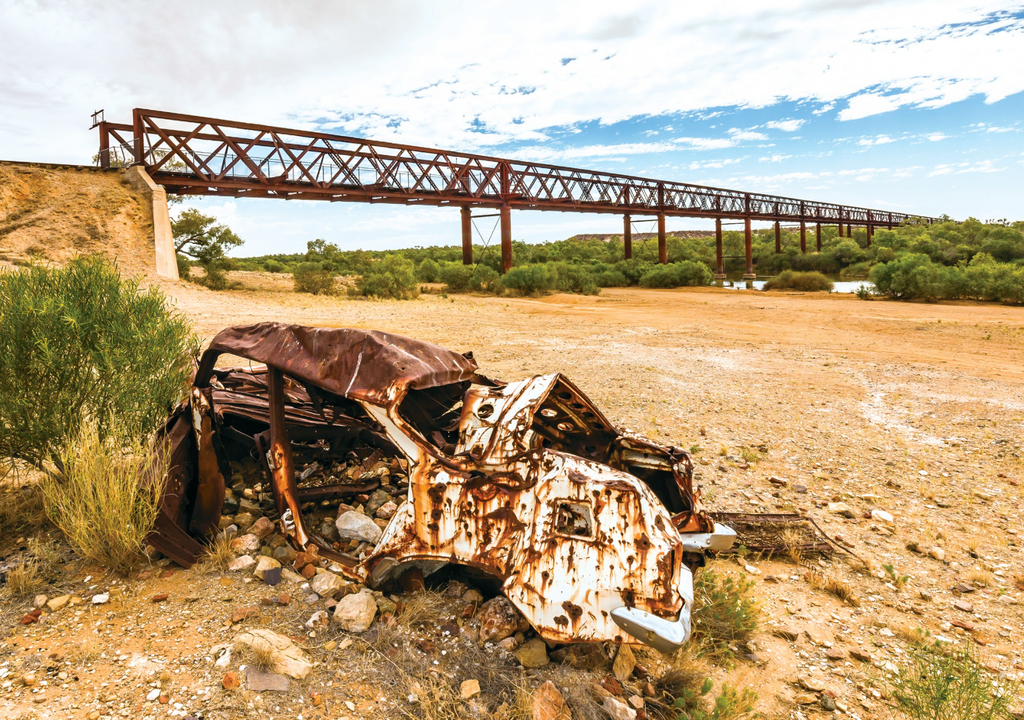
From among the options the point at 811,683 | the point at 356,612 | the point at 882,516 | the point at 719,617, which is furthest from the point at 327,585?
the point at 882,516

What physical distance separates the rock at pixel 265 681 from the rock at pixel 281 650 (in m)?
0.03

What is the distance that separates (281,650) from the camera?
8.39ft

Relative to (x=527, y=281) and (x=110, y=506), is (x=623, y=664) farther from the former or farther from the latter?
(x=527, y=281)

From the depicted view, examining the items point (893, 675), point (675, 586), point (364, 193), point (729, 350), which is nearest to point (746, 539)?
point (893, 675)

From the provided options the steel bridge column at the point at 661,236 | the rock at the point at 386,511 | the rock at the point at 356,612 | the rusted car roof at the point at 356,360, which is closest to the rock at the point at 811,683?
the rock at the point at 356,612

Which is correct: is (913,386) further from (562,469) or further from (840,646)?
(562,469)

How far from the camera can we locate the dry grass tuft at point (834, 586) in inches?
139

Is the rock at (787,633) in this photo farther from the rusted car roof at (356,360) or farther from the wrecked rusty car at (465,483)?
the rusted car roof at (356,360)

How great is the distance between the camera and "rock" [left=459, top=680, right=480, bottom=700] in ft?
7.80

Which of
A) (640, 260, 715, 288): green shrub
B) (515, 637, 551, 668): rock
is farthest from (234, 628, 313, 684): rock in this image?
(640, 260, 715, 288): green shrub

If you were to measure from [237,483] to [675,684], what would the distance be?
337 cm

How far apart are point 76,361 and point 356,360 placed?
96.3 inches

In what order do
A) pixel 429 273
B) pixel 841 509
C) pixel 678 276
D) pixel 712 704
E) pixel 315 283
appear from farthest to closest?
pixel 678 276 < pixel 429 273 < pixel 315 283 < pixel 841 509 < pixel 712 704

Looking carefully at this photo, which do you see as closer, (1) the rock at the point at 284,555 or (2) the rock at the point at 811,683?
(2) the rock at the point at 811,683
